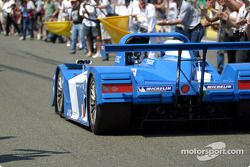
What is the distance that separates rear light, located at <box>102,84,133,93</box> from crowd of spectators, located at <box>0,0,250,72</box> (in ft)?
13.1

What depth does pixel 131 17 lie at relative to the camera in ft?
68.6

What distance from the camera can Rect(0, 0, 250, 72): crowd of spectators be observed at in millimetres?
13532

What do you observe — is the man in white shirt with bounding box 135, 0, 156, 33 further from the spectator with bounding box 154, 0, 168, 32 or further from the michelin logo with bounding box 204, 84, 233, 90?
the michelin logo with bounding box 204, 84, 233, 90

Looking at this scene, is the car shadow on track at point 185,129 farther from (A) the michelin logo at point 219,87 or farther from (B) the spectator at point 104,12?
(B) the spectator at point 104,12

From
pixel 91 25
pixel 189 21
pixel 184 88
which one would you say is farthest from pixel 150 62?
pixel 91 25

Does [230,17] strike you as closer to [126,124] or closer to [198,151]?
[126,124]

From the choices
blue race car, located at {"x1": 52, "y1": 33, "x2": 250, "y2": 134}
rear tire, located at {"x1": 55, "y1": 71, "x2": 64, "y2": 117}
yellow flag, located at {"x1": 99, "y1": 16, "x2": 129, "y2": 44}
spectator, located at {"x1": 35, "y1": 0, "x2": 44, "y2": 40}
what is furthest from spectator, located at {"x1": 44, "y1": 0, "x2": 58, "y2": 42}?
blue race car, located at {"x1": 52, "y1": 33, "x2": 250, "y2": 134}

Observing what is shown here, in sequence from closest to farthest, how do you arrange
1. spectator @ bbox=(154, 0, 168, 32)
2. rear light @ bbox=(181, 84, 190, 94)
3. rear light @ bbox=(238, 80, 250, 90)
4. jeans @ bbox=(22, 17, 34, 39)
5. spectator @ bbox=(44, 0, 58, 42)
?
rear light @ bbox=(181, 84, 190, 94) < rear light @ bbox=(238, 80, 250, 90) < spectator @ bbox=(154, 0, 168, 32) < spectator @ bbox=(44, 0, 58, 42) < jeans @ bbox=(22, 17, 34, 39)

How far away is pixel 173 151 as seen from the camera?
7875mm

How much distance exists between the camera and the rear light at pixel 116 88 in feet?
28.6

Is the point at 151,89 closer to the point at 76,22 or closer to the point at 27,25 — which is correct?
the point at 76,22

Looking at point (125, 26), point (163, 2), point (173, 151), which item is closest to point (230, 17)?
point (173, 151)

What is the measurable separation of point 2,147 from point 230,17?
639cm

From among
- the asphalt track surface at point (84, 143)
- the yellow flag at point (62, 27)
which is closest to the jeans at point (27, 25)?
the yellow flag at point (62, 27)
